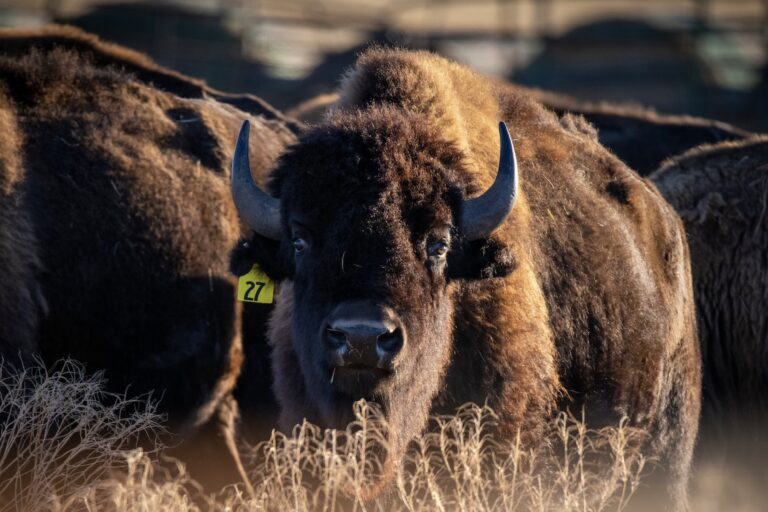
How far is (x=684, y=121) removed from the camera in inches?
452

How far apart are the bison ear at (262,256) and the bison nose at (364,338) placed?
911 millimetres

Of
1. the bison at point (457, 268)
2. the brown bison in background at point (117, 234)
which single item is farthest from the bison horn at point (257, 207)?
the brown bison in background at point (117, 234)

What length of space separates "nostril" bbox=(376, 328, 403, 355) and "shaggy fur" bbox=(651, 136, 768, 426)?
12.6 ft

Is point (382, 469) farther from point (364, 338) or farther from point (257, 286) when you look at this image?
point (257, 286)

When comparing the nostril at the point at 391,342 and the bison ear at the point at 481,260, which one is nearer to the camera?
the nostril at the point at 391,342

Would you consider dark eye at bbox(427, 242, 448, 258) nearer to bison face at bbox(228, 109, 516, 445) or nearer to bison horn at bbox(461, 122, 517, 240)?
bison face at bbox(228, 109, 516, 445)

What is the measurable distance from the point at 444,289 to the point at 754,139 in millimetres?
4644

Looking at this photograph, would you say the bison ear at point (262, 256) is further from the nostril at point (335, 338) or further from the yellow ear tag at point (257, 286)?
the nostril at point (335, 338)

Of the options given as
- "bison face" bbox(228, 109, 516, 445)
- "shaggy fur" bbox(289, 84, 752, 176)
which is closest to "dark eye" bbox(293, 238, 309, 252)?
"bison face" bbox(228, 109, 516, 445)

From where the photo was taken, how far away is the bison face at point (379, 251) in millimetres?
4715

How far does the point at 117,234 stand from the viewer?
6703 millimetres

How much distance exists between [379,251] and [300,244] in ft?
1.67

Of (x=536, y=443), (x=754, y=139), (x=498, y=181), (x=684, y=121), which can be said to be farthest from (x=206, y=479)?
(x=684, y=121)

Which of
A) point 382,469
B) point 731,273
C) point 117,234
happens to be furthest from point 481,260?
point 731,273
